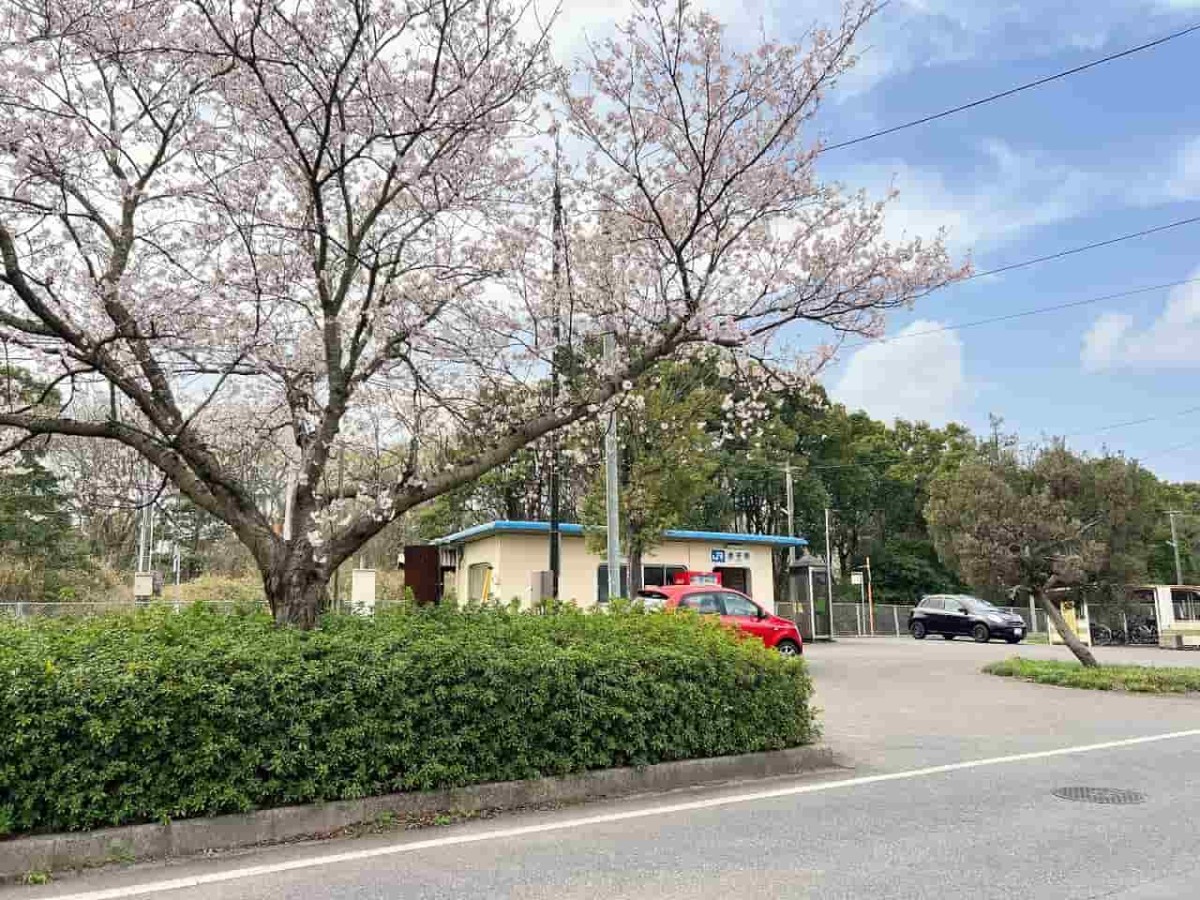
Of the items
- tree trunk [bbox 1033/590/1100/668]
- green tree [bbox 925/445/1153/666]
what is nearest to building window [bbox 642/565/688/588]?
green tree [bbox 925/445/1153/666]

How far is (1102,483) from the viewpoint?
637 inches

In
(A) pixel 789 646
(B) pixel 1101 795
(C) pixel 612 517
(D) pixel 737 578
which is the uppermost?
(C) pixel 612 517

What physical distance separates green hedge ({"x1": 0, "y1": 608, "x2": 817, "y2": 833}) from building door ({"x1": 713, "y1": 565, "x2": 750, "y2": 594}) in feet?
62.9

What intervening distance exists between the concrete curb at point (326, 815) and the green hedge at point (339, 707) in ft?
0.29

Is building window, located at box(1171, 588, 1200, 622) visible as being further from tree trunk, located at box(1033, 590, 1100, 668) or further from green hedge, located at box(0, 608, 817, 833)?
green hedge, located at box(0, 608, 817, 833)

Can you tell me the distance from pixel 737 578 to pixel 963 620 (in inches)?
413

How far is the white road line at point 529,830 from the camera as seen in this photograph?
15.3ft

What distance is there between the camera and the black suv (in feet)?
102

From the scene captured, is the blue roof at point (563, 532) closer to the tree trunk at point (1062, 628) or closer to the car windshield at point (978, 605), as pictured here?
the car windshield at point (978, 605)

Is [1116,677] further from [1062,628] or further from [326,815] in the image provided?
[326,815]

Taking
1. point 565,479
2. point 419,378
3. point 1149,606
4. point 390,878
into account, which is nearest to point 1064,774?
point 390,878

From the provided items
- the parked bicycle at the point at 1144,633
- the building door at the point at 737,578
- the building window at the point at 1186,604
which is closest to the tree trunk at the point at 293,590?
the building door at the point at 737,578

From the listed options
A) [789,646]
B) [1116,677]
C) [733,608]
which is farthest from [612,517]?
[1116,677]

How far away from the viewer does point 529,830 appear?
582 cm
